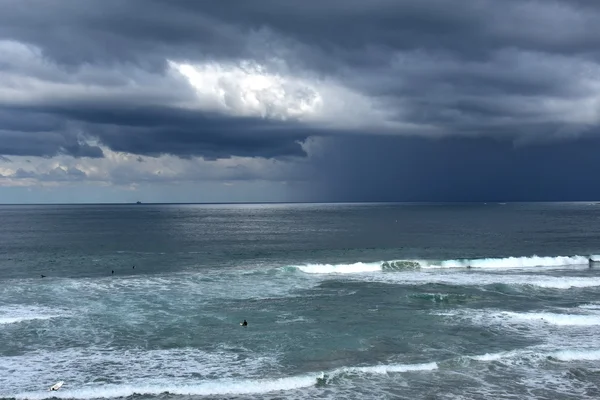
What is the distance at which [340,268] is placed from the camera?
179ft

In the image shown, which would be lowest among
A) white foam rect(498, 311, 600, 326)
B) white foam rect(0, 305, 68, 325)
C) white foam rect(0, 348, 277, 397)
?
white foam rect(0, 348, 277, 397)

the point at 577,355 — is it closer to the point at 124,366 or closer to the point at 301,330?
the point at 301,330

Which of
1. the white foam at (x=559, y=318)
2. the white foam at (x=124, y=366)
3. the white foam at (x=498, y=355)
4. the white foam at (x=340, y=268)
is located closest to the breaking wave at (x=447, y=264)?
the white foam at (x=340, y=268)

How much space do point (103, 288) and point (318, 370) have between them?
2554 centimetres

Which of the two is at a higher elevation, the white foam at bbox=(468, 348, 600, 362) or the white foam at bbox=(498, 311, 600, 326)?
the white foam at bbox=(498, 311, 600, 326)

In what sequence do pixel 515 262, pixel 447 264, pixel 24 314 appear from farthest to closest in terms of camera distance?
1. pixel 515 262
2. pixel 447 264
3. pixel 24 314

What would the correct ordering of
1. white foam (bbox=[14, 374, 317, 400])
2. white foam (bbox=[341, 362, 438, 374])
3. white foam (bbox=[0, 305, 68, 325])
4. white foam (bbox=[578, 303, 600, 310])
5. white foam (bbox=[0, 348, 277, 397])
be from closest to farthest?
white foam (bbox=[14, 374, 317, 400]), white foam (bbox=[0, 348, 277, 397]), white foam (bbox=[341, 362, 438, 374]), white foam (bbox=[0, 305, 68, 325]), white foam (bbox=[578, 303, 600, 310])

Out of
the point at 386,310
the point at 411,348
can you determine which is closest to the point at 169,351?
the point at 411,348

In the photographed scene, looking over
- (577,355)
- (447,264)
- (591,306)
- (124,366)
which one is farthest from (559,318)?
(447,264)

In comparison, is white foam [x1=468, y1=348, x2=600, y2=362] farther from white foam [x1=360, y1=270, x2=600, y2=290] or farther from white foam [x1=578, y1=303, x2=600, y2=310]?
white foam [x1=360, y1=270, x2=600, y2=290]

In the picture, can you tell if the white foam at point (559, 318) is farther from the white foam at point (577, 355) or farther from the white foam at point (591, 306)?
the white foam at point (577, 355)

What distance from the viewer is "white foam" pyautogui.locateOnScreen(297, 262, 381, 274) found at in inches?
2092

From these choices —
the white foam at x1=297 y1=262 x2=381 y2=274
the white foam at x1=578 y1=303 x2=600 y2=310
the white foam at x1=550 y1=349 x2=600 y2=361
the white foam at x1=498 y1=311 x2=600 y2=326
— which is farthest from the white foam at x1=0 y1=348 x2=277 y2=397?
the white foam at x1=297 y1=262 x2=381 y2=274

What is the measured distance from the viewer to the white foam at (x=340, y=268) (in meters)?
53.1
